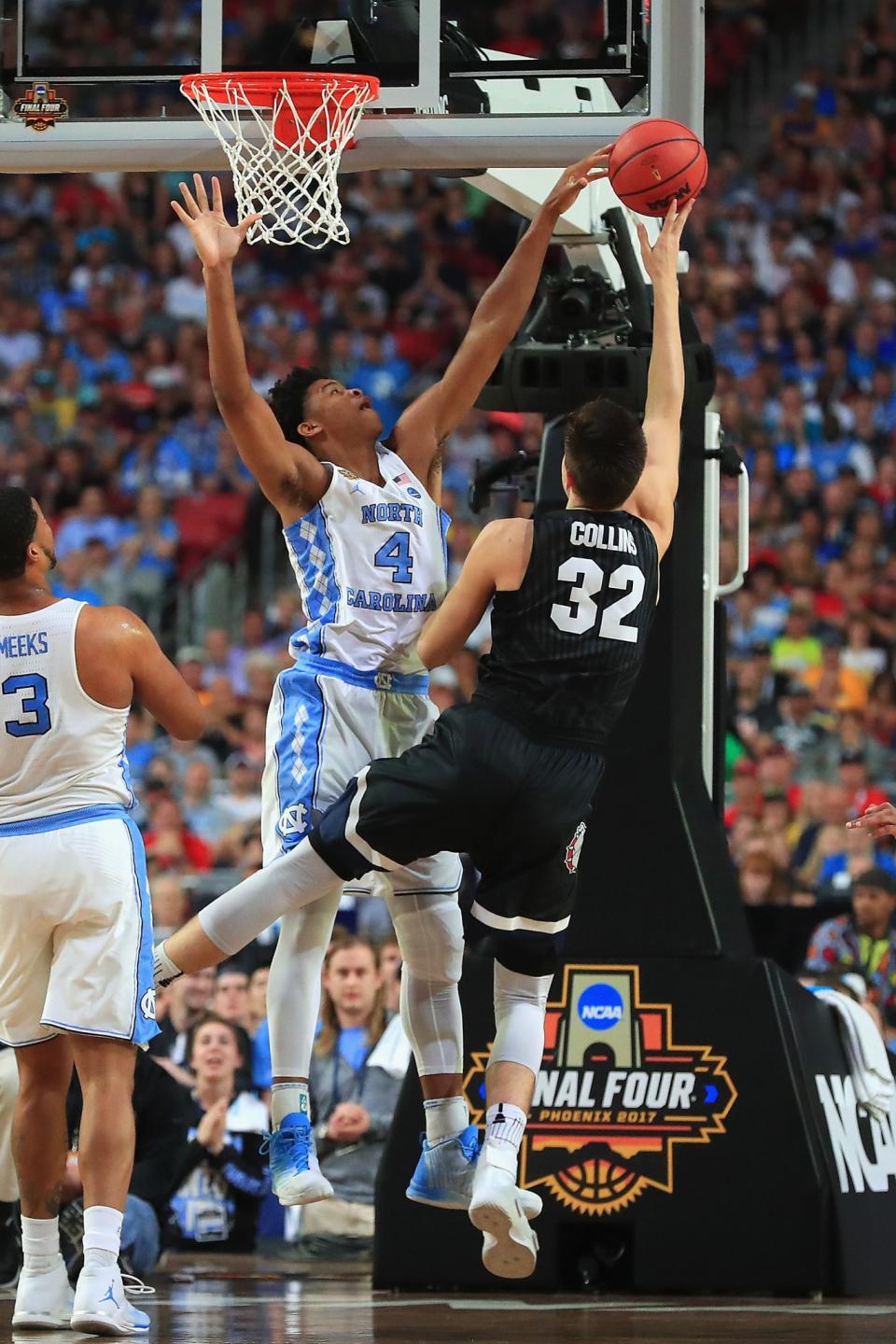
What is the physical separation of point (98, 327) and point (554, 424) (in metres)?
11.8

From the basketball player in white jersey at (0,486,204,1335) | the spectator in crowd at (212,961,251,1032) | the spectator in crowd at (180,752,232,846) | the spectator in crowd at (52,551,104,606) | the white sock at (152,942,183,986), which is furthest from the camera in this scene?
the spectator in crowd at (52,551,104,606)

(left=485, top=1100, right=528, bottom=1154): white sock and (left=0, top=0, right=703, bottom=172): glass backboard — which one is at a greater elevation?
(left=0, top=0, right=703, bottom=172): glass backboard

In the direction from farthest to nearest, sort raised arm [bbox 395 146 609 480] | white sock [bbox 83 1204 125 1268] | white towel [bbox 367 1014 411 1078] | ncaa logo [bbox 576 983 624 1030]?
white towel [bbox 367 1014 411 1078] → ncaa logo [bbox 576 983 624 1030] → raised arm [bbox 395 146 609 480] → white sock [bbox 83 1204 125 1268]

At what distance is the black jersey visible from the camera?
6207 millimetres

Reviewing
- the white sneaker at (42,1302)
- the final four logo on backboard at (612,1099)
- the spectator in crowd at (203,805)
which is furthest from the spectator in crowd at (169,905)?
the white sneaker at (42,1302)

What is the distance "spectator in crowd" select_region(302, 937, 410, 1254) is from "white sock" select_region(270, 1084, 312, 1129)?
2981 millimetres

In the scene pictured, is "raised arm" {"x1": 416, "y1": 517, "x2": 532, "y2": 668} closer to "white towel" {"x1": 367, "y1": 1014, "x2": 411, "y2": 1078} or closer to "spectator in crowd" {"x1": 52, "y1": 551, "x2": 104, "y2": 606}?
"white towel" {"x1": 367, "y1": 1014, "x2": 411, "y2": 1078}

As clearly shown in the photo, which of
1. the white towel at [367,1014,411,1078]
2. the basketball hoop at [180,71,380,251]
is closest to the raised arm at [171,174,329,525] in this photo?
the basketball hoop at [180,71,380,251]

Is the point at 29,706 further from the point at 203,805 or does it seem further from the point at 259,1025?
the point at 203,805

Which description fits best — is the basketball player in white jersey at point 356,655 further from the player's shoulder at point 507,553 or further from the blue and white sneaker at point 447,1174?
the player's shoulder at point 507,553

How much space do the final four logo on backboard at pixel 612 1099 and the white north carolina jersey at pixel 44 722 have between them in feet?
7.87

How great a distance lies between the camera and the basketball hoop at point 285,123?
22.4 feet

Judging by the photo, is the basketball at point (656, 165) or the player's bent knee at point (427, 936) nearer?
the basketball at point (656, 165)

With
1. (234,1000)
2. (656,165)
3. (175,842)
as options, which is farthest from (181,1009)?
(656,165)
